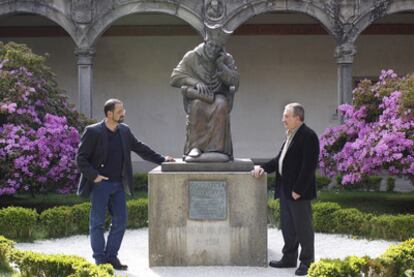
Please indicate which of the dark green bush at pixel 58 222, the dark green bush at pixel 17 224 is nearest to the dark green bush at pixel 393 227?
the dark green bush at pixel 58 222

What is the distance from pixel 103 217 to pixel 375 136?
5.56m

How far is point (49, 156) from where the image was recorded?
34.8ft

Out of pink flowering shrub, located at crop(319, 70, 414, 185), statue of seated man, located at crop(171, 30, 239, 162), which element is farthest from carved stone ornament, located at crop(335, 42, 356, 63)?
statue of seated man, located at crop(171, 30, 239, 162)

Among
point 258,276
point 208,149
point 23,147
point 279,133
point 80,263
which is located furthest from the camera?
point 279,133

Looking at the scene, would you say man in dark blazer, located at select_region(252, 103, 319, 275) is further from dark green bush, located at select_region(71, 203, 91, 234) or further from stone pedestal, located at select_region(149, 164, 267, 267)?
dark green bush, located at select_region(71, 203, 91, 234)

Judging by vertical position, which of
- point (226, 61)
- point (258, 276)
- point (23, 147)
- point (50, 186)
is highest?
point (226, 61)

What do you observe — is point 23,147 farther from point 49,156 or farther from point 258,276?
point 258,276

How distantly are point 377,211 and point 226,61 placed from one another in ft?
17.4

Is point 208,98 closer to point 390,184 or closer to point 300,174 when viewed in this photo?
point 300,174

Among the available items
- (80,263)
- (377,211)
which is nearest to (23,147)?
(80,263)

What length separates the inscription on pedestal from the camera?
271 inches

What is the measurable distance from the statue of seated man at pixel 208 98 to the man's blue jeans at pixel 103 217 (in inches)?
35.6

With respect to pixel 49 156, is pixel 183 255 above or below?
below

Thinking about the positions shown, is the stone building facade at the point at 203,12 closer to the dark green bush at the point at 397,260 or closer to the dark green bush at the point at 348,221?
the dark green bush at the point at 348,221
